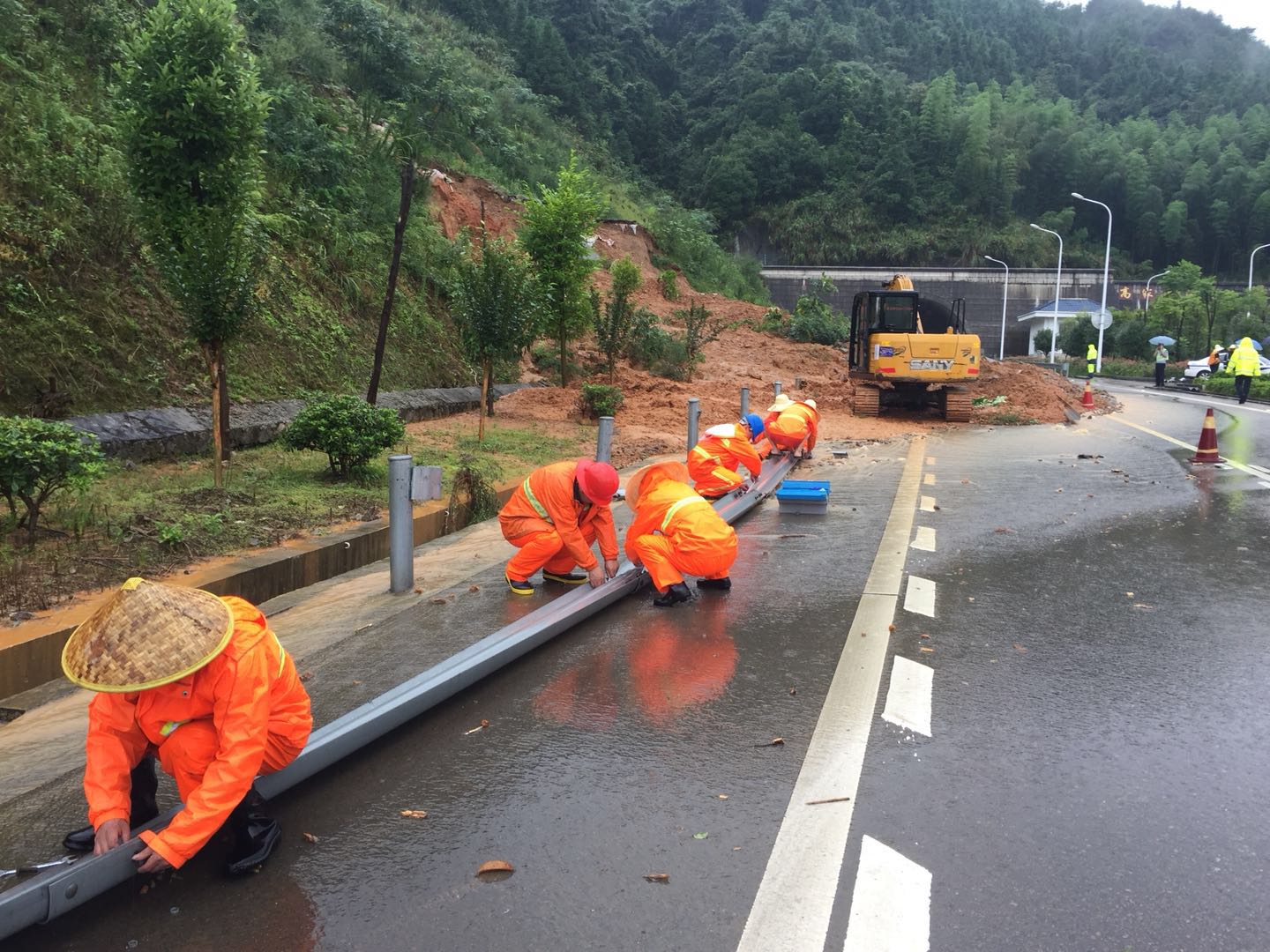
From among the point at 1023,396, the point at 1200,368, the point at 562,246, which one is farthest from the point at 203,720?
the point at 1200,368

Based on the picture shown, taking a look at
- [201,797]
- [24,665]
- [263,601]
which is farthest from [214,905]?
[263,601]

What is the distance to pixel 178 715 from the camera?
3.11 metres

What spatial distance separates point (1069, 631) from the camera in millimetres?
5629

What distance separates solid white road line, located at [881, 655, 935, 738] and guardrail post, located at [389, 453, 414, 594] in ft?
11.3

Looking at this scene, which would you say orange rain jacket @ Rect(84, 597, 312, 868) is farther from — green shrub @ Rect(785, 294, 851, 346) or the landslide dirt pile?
green shrub @ Rect(785, 294, 851, 346)

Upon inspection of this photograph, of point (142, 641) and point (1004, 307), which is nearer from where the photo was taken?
point (142, 641)

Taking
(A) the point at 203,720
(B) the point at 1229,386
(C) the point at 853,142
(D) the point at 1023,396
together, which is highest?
(C) the point at 853,142

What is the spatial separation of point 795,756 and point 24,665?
441cm

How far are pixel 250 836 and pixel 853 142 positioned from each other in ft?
300

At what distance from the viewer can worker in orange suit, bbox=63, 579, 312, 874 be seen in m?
2.87

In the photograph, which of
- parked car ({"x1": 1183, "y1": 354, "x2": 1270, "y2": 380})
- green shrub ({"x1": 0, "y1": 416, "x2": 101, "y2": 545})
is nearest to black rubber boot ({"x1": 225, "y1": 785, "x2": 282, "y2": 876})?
green shrub ({"x1": 0, "y1": 416, "x2": 101, "y2": 545})

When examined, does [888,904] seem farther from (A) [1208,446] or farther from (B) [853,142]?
(B) [853,142]

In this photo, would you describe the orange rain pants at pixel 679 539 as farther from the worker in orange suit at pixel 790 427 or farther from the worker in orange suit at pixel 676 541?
the worker in orange suit at pixel 790 427

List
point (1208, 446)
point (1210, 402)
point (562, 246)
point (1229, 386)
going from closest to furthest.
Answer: point (1208, 446) → point (562, 246) → point (1210, 402) → point (1229, 386)
